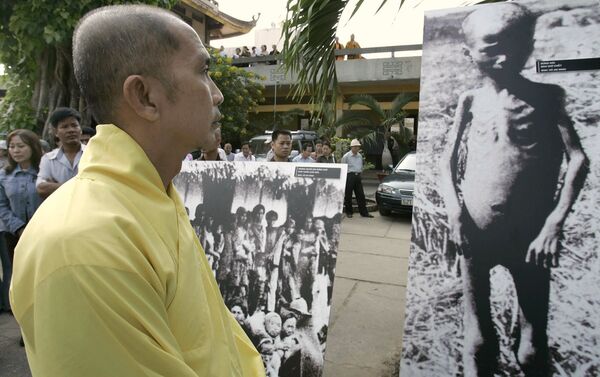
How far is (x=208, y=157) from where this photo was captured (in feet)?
13.4

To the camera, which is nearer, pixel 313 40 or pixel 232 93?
pixel 313 40

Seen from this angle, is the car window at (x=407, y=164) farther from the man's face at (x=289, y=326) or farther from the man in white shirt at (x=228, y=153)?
the man's face at (x=289, y=326)

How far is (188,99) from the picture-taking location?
913mm

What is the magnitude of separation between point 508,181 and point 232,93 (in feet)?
43.7

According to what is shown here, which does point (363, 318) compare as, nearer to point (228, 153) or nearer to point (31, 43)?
point (31, 43)

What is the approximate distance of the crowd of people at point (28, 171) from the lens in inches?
121

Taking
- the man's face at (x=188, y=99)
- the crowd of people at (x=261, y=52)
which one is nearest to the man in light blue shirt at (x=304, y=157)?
the man's face at (x=188, y=99)

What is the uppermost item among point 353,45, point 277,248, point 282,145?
point 353,45

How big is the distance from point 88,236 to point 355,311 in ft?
10.9

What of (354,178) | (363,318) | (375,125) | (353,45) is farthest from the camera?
(353,45)

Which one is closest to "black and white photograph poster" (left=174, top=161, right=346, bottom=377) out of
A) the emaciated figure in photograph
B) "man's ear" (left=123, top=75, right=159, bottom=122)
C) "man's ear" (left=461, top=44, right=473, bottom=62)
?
the emaciated figure in photograph

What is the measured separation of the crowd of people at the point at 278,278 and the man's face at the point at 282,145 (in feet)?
6.18

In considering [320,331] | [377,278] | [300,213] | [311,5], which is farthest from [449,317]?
[377,278]

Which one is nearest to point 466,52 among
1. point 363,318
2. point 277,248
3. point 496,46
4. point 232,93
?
point 496,46
